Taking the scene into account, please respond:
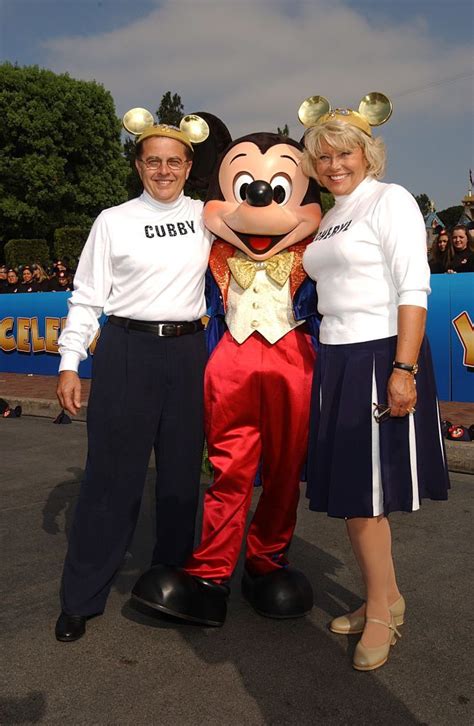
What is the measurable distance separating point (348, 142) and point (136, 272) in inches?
37.9

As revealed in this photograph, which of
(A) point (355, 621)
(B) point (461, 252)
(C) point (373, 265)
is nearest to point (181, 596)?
(A) point (355, 621)

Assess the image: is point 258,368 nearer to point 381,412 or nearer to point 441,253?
point 381,412

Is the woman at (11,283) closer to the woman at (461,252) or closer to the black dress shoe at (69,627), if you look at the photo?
the woman at (461,252)

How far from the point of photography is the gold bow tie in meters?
3.12

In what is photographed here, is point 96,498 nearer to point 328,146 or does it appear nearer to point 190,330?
point 190,330

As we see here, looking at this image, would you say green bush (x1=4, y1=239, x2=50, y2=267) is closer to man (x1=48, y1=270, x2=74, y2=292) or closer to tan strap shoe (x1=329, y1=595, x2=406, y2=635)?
man (x1=48, y1=270, x2=74, y2=292)

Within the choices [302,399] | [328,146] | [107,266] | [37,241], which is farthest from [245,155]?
[37,241]

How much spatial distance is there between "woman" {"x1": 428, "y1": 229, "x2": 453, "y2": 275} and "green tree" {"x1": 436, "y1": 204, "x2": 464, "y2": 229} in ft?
244

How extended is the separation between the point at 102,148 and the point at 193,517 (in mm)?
32780

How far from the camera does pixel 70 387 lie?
9.68 ft

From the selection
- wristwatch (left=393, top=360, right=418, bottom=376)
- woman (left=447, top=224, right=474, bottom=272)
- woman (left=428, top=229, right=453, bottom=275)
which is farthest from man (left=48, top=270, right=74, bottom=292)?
wristwatch (left=393, top=360, right=418, bottom=376)

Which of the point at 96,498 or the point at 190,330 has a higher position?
the point at 190,330

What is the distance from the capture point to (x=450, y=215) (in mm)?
81375

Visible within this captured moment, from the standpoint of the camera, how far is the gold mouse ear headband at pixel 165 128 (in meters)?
3.10
